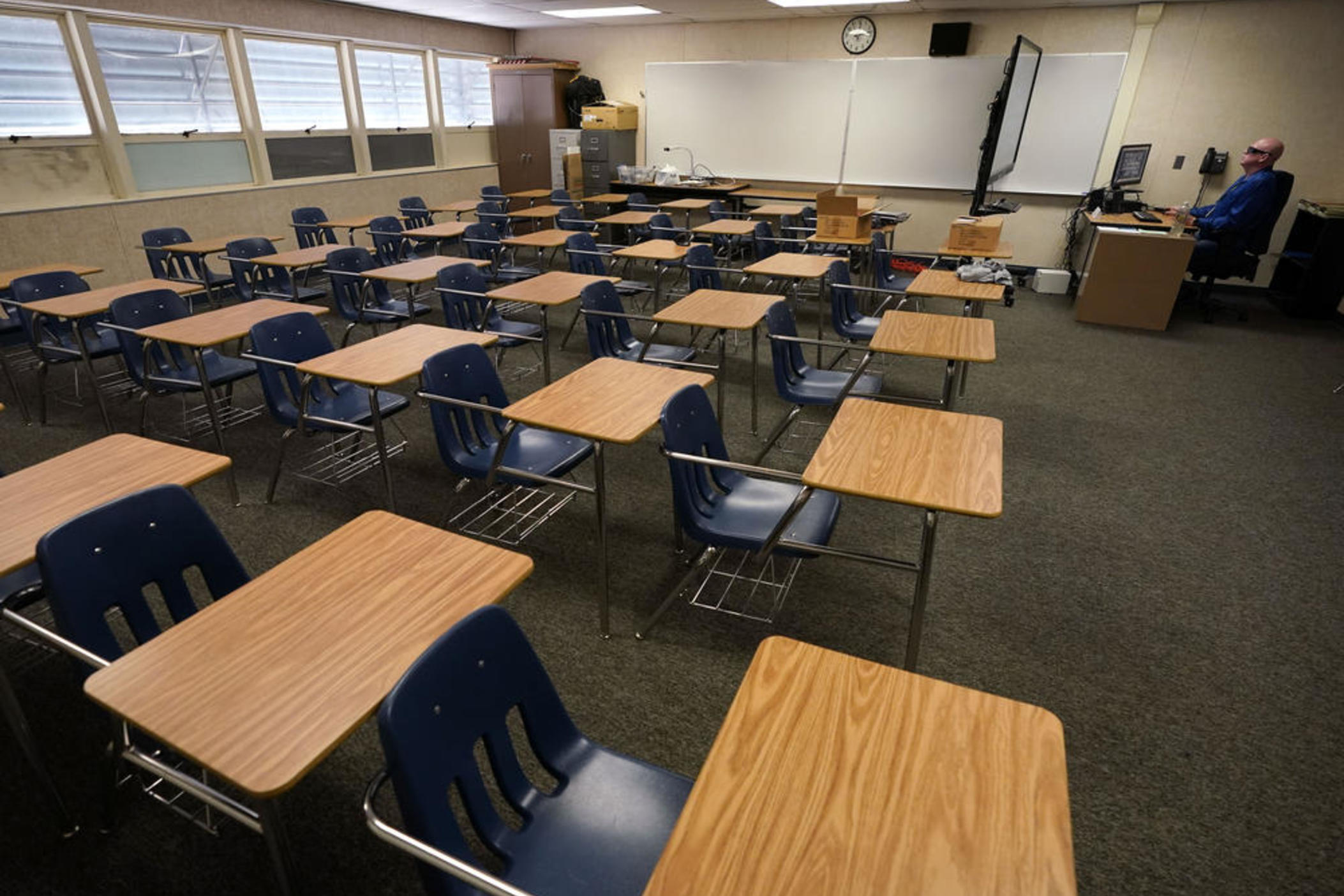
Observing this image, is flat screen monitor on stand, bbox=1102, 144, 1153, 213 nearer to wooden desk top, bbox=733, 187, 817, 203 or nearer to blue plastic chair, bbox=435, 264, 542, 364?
wooden desk top, bbox=733, 187, 817, 203

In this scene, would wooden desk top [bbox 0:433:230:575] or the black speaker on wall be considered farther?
the black speaker on wall

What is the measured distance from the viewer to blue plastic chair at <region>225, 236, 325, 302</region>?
5.07 meters

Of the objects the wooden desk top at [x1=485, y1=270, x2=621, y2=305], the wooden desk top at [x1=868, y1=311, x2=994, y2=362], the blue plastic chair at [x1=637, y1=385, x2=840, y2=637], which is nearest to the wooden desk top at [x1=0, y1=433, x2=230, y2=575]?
the blue plastic chair at [x1=637, y1=385, x2=840, y2=637]

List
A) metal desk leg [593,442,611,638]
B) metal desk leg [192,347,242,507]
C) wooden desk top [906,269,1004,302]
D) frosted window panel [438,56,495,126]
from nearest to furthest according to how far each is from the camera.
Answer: metal desk leg [593,442,611,638] < metal desk leg [192,347,242,507] < wooden desk top [906,269,1004,302] < frosted window panel [438,56,495,126]

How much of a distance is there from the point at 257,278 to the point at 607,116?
5505 millimetres

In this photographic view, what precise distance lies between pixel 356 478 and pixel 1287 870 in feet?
12.1

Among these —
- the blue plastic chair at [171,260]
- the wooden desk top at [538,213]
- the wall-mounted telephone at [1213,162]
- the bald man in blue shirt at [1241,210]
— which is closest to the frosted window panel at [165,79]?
the blue plastic chair at [171,260]

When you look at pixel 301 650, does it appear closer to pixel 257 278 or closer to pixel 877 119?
pixel 257 278

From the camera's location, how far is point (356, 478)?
3.48 meters

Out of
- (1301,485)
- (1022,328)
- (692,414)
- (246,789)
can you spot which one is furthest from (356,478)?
(1022,328)

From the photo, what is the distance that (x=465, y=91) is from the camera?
9.88 m

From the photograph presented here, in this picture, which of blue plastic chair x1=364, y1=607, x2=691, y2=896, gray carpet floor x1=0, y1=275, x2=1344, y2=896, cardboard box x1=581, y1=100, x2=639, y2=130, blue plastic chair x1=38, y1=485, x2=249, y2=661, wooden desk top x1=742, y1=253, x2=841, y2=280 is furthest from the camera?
cardboard box x1=581, y1=100, x2=639, y2=130

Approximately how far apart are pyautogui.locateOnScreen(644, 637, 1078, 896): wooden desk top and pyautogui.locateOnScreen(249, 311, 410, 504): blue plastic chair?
2338 millimetres

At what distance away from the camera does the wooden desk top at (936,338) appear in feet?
9.89
